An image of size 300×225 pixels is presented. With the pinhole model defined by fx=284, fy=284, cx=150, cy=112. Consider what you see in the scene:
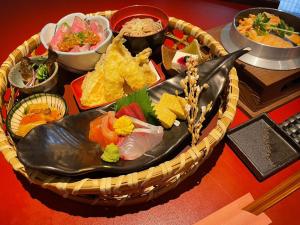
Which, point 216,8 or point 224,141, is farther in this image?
point 216,8

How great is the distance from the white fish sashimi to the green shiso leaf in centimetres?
7

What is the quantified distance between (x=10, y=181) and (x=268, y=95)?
139cm

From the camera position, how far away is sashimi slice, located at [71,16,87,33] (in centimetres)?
163

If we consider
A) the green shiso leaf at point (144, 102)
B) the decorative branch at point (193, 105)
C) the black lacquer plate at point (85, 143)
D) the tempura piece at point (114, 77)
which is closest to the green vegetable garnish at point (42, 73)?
the tempura piece at point (114, 77)

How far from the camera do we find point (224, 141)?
4.89 feet

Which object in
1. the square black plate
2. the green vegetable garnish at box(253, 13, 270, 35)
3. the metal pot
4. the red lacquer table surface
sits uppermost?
the green vegetable garnish at box(253, 13, 270, 35)

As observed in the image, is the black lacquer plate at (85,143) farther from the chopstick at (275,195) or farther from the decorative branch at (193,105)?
the chopstick at (275,195)

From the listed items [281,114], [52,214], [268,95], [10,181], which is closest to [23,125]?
[10,181]

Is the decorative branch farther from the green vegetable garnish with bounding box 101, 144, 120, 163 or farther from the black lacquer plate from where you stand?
the green vegetable garnish with bounding box 101, 144, 120, 163

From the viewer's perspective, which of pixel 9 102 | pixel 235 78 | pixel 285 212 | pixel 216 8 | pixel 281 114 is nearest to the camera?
pixel 285 212

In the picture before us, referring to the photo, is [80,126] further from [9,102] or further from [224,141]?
[224,141]

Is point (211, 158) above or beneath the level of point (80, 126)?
beneath

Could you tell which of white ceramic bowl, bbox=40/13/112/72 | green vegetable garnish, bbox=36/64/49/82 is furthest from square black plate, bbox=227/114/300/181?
green vegetable garnish, bbox=36/64/49/82

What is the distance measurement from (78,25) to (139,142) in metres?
0.86
